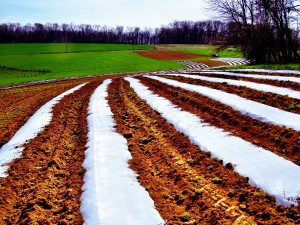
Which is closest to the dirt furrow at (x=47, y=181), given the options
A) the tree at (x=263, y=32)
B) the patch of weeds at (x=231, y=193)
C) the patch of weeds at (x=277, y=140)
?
the patch of weeds at (x=231, y=193)

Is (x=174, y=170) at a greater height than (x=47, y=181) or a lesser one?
greater

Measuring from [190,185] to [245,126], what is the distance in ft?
10.2

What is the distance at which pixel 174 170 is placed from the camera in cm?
625

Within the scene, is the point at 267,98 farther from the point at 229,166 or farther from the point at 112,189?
the point at 112,189

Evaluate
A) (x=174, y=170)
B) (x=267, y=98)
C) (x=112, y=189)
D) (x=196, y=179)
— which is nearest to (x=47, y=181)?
(x=112, y=189)

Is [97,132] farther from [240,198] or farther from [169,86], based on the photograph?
[169,86]

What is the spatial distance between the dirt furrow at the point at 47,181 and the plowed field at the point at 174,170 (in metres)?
0.02

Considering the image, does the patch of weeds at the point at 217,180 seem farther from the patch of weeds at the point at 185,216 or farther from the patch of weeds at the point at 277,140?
the patch of weeds at the point at 277,140

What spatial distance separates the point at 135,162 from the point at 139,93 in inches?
335

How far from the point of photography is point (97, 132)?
898cm

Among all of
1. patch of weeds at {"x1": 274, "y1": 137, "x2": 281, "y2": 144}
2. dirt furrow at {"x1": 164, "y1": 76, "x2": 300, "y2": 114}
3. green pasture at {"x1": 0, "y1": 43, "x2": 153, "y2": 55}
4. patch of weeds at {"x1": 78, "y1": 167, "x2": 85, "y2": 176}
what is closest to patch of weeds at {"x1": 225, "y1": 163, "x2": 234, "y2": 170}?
patch of weeds at {"x1": 274, "y1": 137, "x2": 281, "y2": 144}

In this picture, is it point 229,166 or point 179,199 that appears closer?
point 179,199

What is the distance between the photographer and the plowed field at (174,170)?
15.3 feet

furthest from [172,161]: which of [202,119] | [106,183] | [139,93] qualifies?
[139,93]
